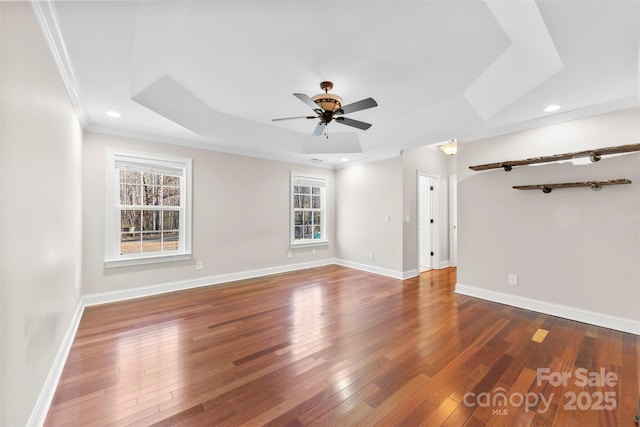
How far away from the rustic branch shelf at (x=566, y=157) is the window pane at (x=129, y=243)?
4.89 m

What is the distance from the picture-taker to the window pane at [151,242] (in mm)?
3883

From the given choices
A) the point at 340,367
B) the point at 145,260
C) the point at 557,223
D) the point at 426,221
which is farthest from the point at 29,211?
the point at 426,221

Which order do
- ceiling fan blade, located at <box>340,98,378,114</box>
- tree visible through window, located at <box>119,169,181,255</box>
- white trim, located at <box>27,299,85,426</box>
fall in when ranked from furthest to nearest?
tree visible through window, located at <box>119,169,181,255</box>, ceiling fan blade, located at <box>340,98,378,114</box>, white trim, located at <box>27,299,85,426</box>

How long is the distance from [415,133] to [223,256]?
3740 mm

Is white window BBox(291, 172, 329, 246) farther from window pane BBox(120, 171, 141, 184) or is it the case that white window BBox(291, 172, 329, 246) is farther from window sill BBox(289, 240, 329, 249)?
window pane BBox(120, 171, 141, 184)

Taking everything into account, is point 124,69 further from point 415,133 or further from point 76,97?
point 415,133

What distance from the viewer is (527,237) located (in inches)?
134

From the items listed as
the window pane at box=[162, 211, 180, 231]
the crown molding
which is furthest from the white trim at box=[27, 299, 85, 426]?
the crown molding

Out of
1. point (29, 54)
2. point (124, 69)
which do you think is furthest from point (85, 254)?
Result: point (29, 54)

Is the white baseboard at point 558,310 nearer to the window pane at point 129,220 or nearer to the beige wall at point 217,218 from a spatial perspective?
the beige wall at point 217,218

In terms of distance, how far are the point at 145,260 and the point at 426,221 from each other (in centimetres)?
533

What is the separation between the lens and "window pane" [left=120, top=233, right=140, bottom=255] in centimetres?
370

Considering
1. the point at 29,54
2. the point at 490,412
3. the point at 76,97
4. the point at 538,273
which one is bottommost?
the point at 490,412

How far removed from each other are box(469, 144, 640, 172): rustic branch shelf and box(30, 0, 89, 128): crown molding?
4350mm
